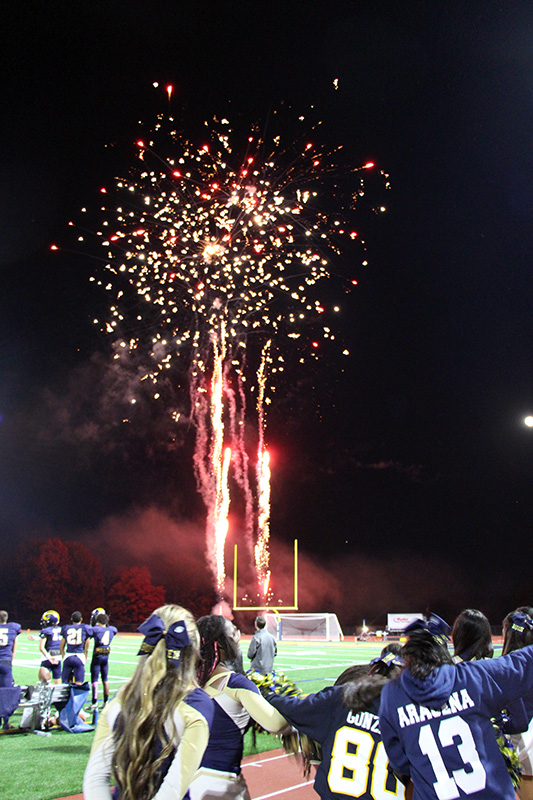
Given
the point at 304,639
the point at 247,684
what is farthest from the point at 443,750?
the point at 304,639

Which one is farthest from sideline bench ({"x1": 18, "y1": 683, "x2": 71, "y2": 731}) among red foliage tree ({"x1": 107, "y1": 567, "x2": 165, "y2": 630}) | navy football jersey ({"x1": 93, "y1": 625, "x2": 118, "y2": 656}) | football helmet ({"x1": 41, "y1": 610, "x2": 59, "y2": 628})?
red foliage tree ({"x1": 107, "y1": 567, "x2": 165, "y2": 630})

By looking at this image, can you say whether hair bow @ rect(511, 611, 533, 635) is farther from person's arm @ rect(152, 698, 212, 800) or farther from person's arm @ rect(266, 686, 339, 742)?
person's arm @ rect(152, 698, 212, 800)

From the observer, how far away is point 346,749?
2721mm

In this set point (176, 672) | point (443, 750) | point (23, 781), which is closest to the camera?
point (443, 750)

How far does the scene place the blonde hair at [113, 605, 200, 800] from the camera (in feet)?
7.73

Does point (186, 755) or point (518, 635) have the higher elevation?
point (518, 635)

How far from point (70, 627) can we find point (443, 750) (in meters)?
10.7

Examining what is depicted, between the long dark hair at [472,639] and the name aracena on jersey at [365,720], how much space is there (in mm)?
1385

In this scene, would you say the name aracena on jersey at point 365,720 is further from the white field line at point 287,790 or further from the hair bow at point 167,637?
the white field line at point 287,790

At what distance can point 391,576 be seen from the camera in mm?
53219

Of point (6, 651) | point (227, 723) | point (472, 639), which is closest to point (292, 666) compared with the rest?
point (6, 651)

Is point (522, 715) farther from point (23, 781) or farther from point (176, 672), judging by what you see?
point (23, 781)

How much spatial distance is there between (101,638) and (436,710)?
10.1 m

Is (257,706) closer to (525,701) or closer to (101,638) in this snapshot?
(525,701)
